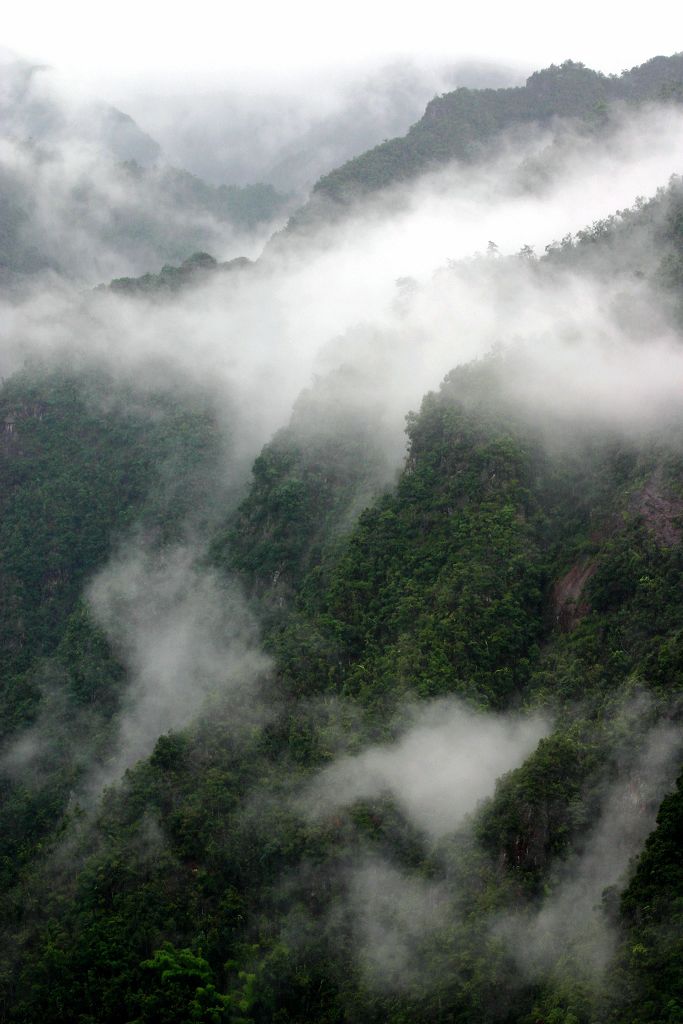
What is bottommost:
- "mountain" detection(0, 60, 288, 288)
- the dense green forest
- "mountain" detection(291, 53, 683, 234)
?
the dense green forest

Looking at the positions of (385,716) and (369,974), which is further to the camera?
(385,716)

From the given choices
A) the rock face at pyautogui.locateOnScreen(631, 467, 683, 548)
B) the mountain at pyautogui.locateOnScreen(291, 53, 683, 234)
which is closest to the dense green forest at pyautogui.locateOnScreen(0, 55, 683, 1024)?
the rock face at pyautogui.locateOnScreen(631, 467, 683, 548)

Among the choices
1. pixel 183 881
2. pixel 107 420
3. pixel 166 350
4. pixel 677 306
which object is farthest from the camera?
pixel 166 350

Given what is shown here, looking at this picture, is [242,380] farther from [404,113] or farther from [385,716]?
[404,113]

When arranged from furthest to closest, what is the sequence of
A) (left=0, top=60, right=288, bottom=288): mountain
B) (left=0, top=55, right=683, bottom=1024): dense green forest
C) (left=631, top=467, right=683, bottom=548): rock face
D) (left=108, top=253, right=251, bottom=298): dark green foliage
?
1. (left=0, top=60, right=288, bottom=288): mountain
2. (left=108, top=253, right=251, bottom=298): dark green foliage
3. (left=631, top=467, right=683, bottom=548): rock face
4. (left=0, top=55, right=683, bottom=1024): dense green forest

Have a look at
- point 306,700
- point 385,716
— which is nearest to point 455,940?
point 385,716

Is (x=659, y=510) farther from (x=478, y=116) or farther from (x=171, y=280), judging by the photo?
(x=478, y=116)

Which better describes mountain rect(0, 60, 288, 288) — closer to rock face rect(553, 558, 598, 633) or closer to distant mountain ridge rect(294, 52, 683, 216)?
distant mountain ridge rect(294, 52, 683, 216)

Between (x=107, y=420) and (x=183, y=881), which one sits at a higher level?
(x=107, y=420)
